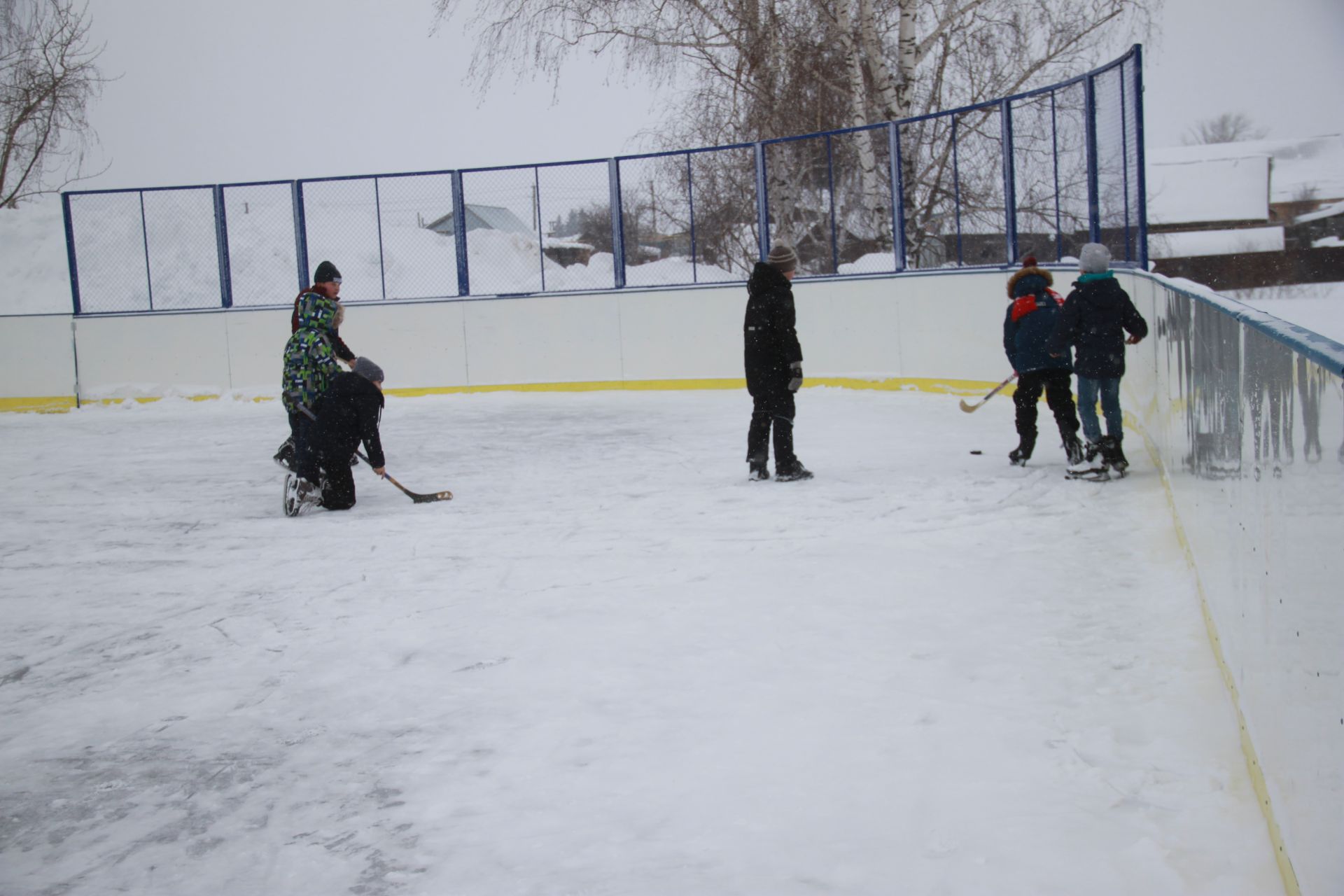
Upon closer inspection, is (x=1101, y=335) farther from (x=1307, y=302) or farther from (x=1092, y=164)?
(x=1307, y=302)

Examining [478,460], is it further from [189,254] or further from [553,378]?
[189,254]

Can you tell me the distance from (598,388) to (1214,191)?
16022 mm

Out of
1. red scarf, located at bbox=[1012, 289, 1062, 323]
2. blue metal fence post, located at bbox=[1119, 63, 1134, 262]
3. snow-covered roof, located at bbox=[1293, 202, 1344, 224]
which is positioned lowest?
red scarf, located at bbox=[1012, 289, 1062, 323]

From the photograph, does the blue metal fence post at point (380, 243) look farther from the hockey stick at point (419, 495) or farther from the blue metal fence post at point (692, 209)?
the hockey stick at point (419, 495)

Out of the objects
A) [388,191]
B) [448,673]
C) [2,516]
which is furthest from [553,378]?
[448,673]

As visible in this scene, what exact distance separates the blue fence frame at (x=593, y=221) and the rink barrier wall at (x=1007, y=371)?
1.09 feet

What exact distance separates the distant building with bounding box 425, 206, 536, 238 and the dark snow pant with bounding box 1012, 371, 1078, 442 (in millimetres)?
8222

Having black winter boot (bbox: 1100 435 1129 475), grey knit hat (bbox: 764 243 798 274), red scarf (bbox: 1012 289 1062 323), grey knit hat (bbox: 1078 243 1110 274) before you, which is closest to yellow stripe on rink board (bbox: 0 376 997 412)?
red scarf (bbox: 1012 289 1062 323)

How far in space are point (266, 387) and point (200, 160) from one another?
1010cm

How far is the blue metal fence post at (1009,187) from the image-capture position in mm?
11312

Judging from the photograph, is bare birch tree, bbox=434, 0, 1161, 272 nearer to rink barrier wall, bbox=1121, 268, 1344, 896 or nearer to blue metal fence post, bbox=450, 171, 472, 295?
blue metal fence post, bbox=450, 171, 472, 295

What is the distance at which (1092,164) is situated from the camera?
9875 mm

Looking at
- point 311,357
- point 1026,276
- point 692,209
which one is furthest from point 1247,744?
point 692,209

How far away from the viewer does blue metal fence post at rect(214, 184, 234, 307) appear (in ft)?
48.7
